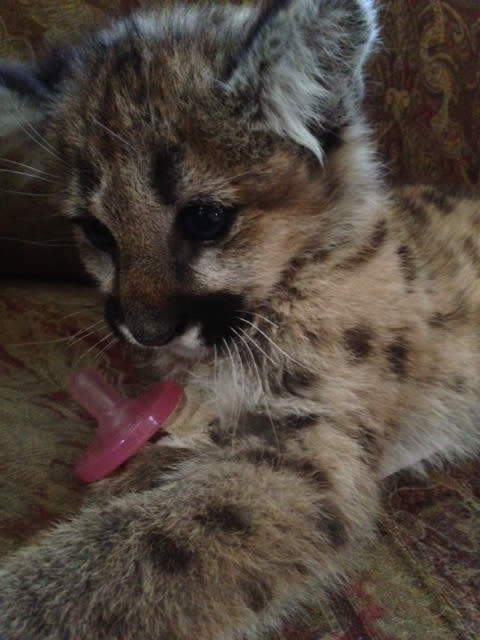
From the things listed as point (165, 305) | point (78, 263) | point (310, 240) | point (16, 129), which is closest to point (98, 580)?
point (165, 305)

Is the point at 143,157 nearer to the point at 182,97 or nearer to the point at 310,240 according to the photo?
the point at 182,97

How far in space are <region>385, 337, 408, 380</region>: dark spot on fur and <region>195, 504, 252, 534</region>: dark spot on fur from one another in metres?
0.33

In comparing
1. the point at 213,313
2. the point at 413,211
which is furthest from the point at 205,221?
the point at 413,211

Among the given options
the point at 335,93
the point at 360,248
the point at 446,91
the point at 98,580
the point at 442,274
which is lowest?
the point at 98,580

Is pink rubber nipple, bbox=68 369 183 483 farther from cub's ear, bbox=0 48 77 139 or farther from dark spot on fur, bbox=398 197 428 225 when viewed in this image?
dark spot on fur, bbox=398 197 428 225

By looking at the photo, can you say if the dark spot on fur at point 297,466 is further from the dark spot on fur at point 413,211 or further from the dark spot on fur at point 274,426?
the dark spot on fur at point 413,211

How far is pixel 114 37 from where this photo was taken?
1.18 meters

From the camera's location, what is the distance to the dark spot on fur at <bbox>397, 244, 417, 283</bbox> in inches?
45.4

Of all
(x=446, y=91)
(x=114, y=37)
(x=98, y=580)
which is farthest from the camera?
(x=446, y=91)

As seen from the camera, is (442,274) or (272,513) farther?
(442,274)

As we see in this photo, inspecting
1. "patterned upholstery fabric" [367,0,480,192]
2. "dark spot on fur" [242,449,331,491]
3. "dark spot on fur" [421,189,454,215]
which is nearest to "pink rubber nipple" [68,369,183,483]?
"dark spot on fur" [242,449,331,491]

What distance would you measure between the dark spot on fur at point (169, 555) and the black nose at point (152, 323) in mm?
255

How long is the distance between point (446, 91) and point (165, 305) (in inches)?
37.8

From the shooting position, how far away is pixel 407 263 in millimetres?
1176
